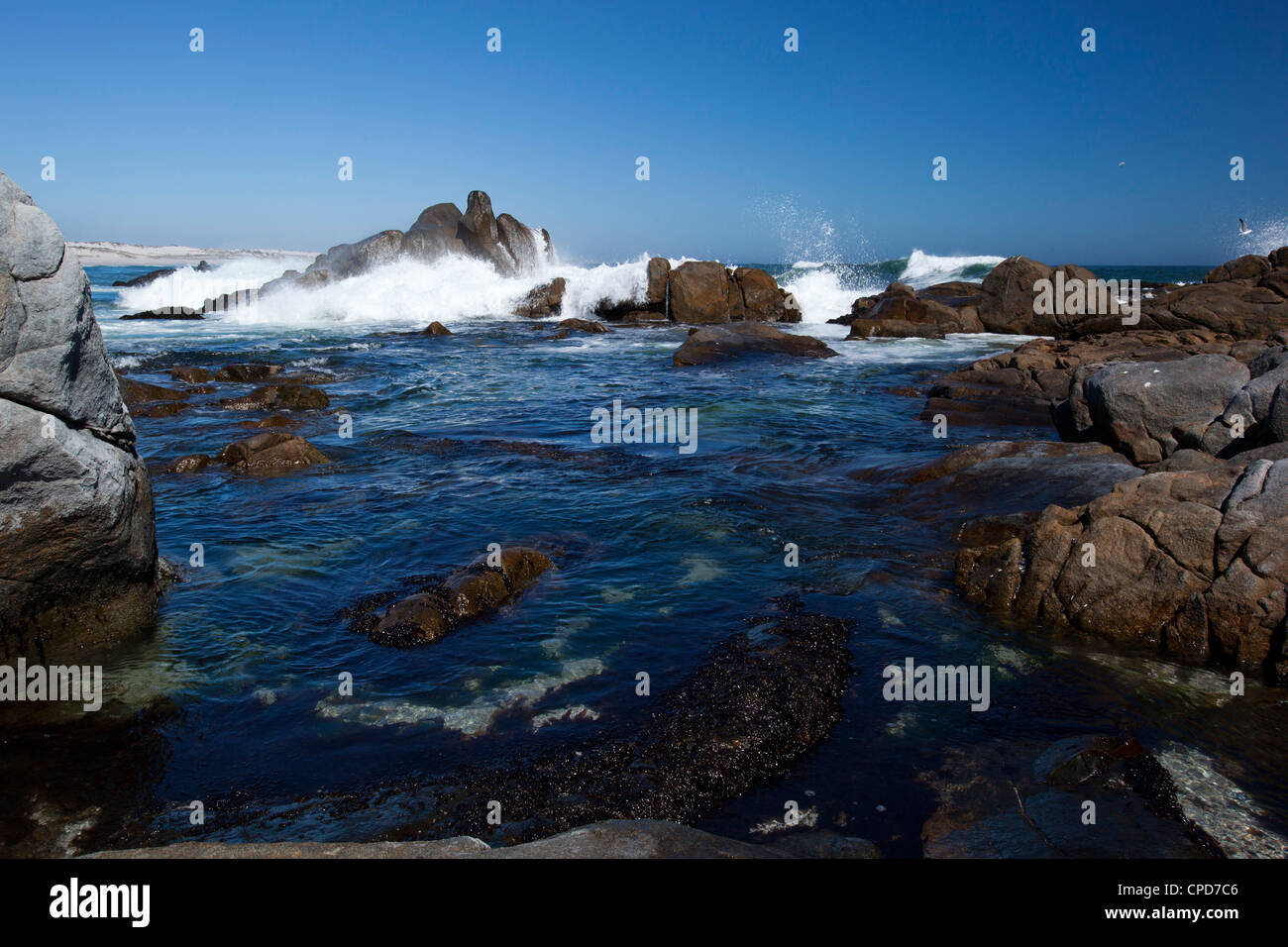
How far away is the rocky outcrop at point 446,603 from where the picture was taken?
685cm

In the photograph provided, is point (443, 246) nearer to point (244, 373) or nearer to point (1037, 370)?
point (244, 373)

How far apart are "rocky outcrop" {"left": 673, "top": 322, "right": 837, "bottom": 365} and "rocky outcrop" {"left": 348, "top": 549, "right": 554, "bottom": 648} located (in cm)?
1608

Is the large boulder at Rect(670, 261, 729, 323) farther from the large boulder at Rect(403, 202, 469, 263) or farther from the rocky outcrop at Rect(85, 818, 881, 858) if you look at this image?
the rocky outcrop at Rect(85, 818, 881, 858)

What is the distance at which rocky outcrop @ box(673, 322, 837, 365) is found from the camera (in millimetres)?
23812

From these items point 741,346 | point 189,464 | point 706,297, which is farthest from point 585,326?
point 189,464

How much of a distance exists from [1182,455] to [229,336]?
29.7 meters

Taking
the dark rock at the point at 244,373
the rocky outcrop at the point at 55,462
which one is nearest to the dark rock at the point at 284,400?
the dark rock at the point at 244,373

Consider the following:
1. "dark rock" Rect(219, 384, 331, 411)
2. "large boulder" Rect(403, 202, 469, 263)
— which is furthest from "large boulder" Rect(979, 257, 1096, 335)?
"large boulder" Rect(403, 202, 469, 263)

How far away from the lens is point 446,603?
7219mm

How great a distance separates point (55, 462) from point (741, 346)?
67.8 feet

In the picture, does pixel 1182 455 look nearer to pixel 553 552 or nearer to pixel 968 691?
pixel 968 691
